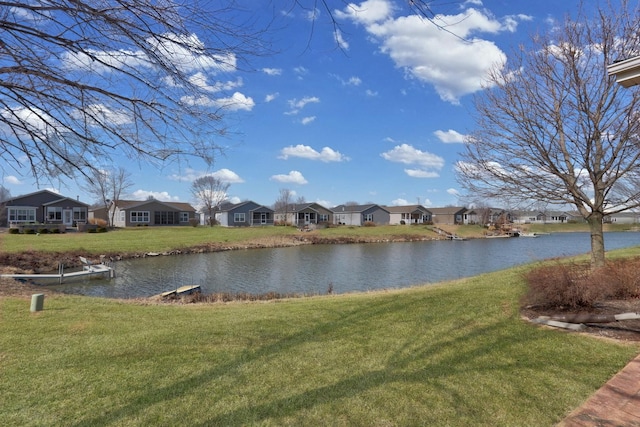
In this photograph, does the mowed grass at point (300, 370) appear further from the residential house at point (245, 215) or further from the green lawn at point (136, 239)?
the residential house at point (245, 215)

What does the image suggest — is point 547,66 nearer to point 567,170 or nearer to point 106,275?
point 567,170

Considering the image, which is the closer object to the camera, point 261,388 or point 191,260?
point 261,388

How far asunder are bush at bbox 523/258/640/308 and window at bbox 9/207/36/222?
52.3 meters

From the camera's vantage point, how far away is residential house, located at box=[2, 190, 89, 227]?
141 feet

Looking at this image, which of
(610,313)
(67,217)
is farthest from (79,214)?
(610,313)

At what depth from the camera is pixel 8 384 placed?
3871 mm

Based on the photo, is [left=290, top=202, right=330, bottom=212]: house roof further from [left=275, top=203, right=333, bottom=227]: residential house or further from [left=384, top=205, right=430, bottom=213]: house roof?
[left=384, top=205, right=430, bottom=213]: house roof

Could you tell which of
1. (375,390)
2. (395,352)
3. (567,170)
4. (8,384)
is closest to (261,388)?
(375,390)

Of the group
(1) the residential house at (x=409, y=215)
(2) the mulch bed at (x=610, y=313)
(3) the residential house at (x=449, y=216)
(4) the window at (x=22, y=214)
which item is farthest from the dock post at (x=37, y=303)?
(3) the residential house at (x=449, y=216)

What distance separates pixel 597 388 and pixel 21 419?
5342mm

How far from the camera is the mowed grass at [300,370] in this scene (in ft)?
10.8

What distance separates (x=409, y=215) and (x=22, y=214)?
61.1 m

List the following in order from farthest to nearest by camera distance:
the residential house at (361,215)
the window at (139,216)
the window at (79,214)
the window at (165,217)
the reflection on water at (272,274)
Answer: the residential house at (361,215)
the window at (165,217)
the window at (139,216)
the window at (79,214)
the reflection on water at (272,274)

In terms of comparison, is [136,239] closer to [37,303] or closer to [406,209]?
[37,303]
